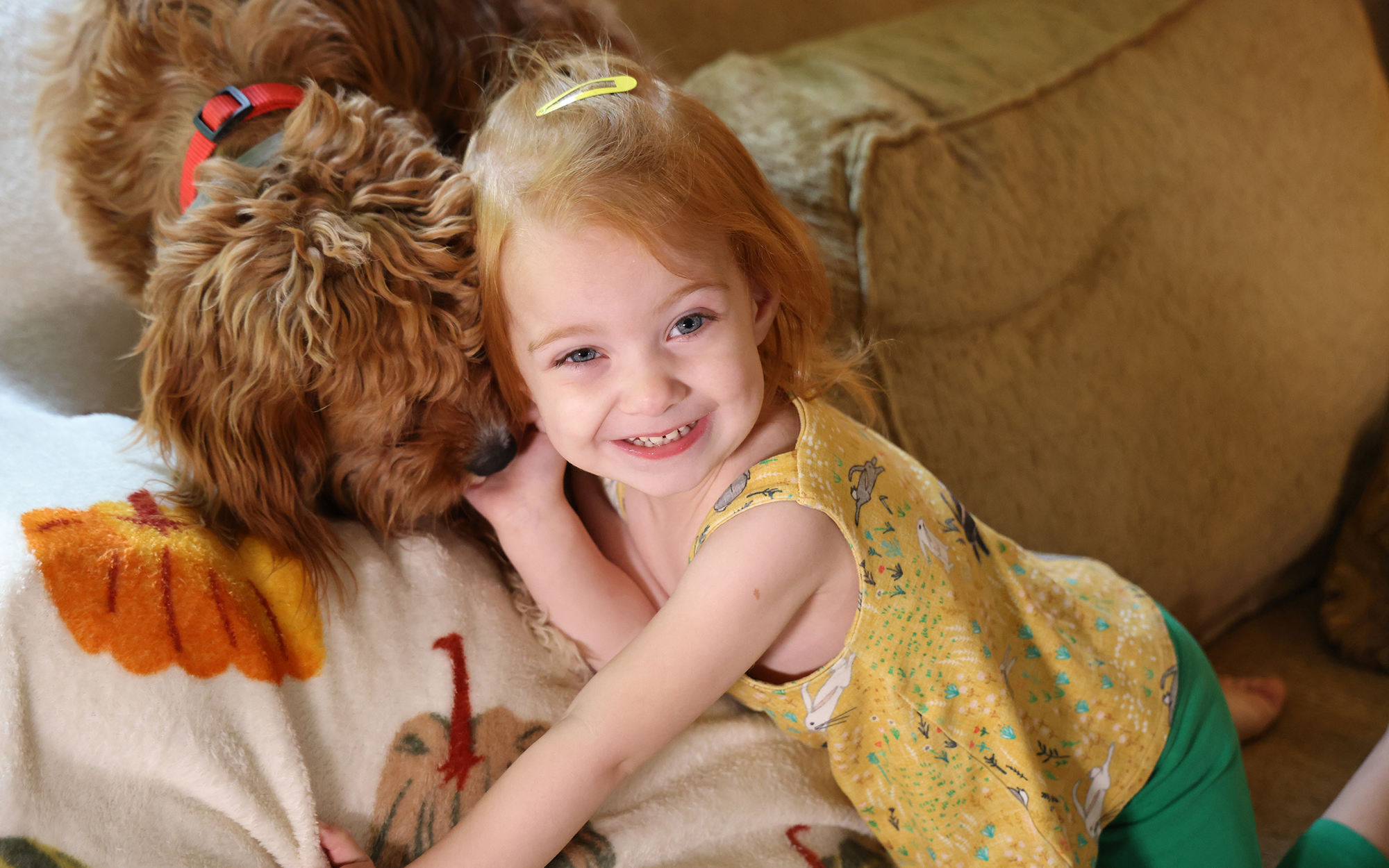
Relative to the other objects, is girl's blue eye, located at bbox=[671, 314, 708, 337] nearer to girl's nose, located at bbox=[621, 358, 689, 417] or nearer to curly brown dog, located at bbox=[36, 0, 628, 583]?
girl's nose, located at bbox=[621, 358, 689, 417]

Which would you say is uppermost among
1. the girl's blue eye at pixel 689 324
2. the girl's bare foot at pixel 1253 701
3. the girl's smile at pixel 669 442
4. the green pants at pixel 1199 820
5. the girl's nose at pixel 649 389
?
the girl's blue eye at pixel 689 324

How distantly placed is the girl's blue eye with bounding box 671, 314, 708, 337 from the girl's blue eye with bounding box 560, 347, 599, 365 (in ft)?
0.21

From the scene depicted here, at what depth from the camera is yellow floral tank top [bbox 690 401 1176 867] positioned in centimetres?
88

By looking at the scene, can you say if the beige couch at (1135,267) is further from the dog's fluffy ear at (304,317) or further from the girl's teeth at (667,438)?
the dog's fluffy ear at (304,317)

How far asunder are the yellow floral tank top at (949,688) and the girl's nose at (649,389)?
128mm

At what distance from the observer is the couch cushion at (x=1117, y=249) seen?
4.17 feet

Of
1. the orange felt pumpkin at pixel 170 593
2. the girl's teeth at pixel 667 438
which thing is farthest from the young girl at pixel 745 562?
the orange felt pumpkin at pixel 170 593

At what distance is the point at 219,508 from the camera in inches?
34.9

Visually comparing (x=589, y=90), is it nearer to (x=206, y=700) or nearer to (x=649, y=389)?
(x=649, y=389)

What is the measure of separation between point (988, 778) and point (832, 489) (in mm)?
315

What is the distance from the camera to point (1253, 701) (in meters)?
1.38

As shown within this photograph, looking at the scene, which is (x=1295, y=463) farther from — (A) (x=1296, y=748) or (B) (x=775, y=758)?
(B) (x=775, y=758)

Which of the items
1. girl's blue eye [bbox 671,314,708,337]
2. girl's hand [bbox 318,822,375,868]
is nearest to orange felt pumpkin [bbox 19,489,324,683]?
girl's hand [bbox 318,822,375,868]

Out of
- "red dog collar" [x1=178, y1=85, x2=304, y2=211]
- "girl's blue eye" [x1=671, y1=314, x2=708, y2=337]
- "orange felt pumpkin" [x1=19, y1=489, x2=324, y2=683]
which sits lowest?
"orange felt pumpkin" [x1=19, y1=489, x2=324, y2=683]
